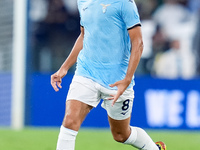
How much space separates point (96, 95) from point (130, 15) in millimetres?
863

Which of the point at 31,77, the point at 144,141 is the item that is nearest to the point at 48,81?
the point at 31,77

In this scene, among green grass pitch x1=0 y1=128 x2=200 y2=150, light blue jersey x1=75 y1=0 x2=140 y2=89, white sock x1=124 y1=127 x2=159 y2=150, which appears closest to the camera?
light blue jersey x1=75 y1=0 x2=140 y2=89

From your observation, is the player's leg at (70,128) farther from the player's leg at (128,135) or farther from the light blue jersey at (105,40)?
the player's leg at (128,135)

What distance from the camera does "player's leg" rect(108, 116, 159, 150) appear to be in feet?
21.3

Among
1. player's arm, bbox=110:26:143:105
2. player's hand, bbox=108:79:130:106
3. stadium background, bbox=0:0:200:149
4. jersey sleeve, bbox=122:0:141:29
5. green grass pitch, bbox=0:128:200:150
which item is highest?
jersey sleeve, bbox=122:0:141:29

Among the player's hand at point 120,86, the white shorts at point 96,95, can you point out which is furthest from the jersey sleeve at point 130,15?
the white shorts at point 96,95

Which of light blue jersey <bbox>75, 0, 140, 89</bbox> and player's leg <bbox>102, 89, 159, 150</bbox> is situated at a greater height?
light blue jersey <bbox>75, 0, 140, 89</bbox>

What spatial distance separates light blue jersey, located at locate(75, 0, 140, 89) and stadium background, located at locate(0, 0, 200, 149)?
5.73 m

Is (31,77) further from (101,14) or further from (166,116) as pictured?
(101,14)

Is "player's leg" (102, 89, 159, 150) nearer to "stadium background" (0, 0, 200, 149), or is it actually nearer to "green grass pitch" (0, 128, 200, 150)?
"green grass pitch" (0, 128, 200, 150)

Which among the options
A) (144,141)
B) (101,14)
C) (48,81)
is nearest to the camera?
(101,14)

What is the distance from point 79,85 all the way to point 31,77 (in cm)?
614

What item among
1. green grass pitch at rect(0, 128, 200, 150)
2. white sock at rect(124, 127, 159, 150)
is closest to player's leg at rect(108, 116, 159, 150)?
white sock at rect(124, 127, 159, 150)

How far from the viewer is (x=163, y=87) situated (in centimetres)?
1217
